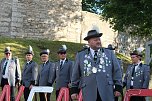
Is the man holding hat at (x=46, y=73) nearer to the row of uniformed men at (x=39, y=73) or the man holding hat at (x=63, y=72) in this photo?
the row of uniformed men at (x=39, y=73)

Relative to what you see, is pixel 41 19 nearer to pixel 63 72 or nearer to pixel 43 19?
pixel 43 19

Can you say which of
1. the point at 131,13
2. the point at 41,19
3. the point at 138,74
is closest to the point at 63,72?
the point at 138,74

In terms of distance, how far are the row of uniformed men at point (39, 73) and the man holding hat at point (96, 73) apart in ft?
10.9

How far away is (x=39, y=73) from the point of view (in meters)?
10.3

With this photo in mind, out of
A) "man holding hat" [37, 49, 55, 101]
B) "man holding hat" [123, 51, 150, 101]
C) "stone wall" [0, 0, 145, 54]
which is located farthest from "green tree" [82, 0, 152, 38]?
"stone wall" [0, 0, 145, 54]

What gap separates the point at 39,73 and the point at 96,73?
428 centimetres

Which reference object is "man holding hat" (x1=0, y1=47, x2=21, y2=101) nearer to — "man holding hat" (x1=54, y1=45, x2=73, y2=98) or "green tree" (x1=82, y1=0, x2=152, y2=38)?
"man holding hat" (x1=54, y1=45, x2=73, y2=98)

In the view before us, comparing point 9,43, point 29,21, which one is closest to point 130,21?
point 9,43

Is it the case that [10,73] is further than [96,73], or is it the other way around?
[10,73]

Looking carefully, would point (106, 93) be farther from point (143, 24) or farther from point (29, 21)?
point (29, 21)

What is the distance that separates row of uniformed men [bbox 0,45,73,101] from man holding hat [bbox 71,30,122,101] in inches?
131

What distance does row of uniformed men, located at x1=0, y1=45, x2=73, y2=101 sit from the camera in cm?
980

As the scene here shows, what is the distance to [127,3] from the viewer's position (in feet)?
53.7

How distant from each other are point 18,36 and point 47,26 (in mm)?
2038
